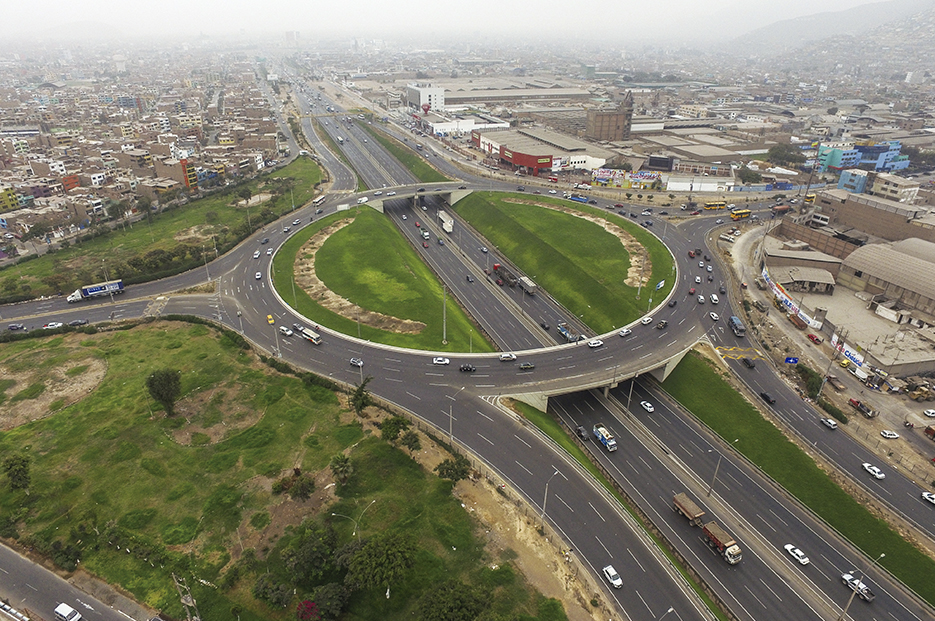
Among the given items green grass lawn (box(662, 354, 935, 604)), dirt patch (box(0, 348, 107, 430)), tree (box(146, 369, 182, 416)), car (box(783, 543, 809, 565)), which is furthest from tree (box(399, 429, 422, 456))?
dirt patch (box(0, 348, 107, 430))

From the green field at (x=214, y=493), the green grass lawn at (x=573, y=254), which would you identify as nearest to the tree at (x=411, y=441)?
the green field at (x=214, y=493)

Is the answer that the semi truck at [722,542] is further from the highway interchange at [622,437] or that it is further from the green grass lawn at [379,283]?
the green grass lawn at [379,283]

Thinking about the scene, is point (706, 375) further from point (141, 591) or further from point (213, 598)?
point (141, 591)

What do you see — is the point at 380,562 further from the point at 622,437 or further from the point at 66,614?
the point at 622,437

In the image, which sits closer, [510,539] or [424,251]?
Answer: [510,539]

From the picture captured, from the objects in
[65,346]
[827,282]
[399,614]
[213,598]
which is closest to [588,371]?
[399,614]

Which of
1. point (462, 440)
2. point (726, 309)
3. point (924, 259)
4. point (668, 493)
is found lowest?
point (668, 493)

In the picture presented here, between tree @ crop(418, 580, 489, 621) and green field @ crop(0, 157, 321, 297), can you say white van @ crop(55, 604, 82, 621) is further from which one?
green field @ crop(0, 157, 321, 297)
